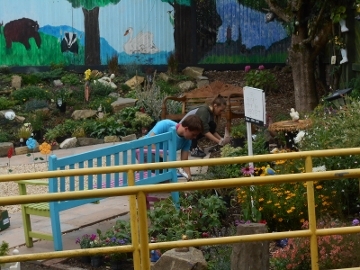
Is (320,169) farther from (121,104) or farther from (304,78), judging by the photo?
(121,104)

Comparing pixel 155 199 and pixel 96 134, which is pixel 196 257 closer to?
pixel 155 199

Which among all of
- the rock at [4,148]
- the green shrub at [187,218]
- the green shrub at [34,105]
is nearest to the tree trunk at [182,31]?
the green shrub at [34,105]

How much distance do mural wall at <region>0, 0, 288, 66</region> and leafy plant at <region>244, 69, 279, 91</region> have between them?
180cm

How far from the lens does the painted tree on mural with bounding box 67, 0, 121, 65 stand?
61.3 ft

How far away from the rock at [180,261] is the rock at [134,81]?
1113 centimetres

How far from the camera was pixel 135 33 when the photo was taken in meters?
18.9

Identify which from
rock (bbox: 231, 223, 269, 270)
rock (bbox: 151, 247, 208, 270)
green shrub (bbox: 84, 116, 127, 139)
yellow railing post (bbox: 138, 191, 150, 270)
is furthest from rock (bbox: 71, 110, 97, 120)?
yellow railing post (bbox: 138, 191, 150, 270)

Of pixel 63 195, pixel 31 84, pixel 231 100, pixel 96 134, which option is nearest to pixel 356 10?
pixel 231 100

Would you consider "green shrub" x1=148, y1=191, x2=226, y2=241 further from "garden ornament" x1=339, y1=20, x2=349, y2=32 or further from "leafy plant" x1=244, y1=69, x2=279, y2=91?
"leafy plant" x1=244, y1=69, x2=279, y2=91

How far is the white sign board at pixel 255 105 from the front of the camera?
25.3ft

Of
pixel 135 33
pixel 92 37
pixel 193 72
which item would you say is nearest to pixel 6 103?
pixel 92 37

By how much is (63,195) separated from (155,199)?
15.1ft

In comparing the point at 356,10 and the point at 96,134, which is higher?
the point at 356,10

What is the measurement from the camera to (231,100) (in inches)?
555
